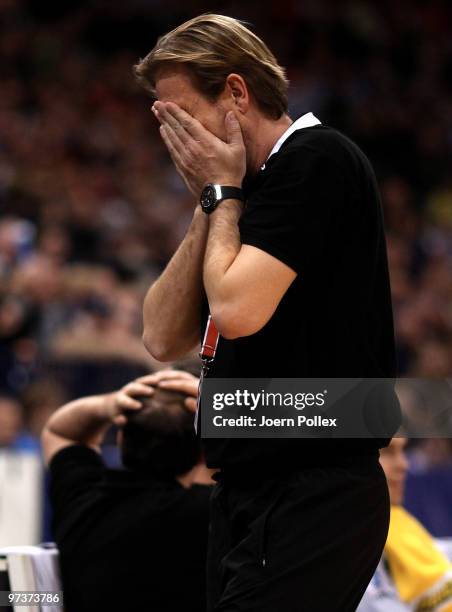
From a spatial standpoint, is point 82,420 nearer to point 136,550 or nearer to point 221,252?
point 136,550

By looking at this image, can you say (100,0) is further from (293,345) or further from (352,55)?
(293,345)

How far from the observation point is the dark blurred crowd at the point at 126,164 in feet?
23.2

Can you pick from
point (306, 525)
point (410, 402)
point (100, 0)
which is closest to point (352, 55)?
point (100, 0)

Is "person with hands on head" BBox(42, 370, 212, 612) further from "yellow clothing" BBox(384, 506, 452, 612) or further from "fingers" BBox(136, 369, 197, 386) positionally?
"yellow clothing" BBox(384, 506, 452, 612)

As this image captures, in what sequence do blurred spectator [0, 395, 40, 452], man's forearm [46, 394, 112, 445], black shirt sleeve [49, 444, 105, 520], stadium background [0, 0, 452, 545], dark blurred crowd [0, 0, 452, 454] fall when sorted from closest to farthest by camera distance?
1. black shirt sleeve [49, 444, 105, 520]
2. man's forearm [46, 394, 112, 445]
3. blurred spectator [0, 395, 40, 452]
4. stadium background [0, 0, 452, 545]
5. dark blurred crowd [0, 0, 452, 454]

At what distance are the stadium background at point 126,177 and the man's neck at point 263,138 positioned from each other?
10.9 feet

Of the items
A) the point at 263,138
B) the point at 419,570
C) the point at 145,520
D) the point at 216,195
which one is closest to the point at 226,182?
the point at 216,195

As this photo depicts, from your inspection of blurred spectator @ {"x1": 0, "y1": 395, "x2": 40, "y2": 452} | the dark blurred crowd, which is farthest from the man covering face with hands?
the dark blurred crowd

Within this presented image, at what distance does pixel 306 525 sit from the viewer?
7.48 feet

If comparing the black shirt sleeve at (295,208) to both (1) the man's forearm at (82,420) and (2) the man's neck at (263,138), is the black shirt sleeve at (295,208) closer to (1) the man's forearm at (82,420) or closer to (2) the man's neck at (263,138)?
(2) the man's neck at (263,138)

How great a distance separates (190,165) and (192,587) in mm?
1288

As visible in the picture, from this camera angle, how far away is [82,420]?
11.0ft

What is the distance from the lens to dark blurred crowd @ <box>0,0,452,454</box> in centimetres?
708

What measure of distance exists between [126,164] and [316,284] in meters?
8.86
